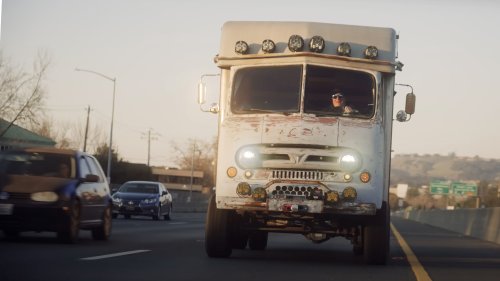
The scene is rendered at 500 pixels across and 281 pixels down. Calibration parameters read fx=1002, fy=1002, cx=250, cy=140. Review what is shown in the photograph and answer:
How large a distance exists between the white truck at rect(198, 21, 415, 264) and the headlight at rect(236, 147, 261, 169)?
0.05ft

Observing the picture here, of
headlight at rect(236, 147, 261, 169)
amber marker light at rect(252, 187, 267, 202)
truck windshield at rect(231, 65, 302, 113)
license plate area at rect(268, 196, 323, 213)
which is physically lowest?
license plate area at rect(268, 196, 323, 213)

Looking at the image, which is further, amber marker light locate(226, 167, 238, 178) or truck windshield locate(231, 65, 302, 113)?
truck windshield locate(231, 65, 302, 113)

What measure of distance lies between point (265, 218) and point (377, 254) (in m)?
1.69

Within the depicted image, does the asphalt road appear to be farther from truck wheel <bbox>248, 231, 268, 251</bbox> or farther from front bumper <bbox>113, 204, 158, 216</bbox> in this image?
front bumper <bbox>113, 204, 158, 216</bbox>

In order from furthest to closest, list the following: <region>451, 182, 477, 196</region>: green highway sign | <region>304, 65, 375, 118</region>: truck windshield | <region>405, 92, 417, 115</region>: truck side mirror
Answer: <region>451, 182, 477, 196</region>: green highway sign, <region>405, 92, 417, 115</region>: truck side mirror, <region>304, 65, 375, 118</region>: truck windshield

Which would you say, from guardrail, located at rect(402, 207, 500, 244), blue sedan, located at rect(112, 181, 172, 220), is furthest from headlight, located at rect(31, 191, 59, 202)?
blue sedan, located at rect(112, 181, 172, 220)

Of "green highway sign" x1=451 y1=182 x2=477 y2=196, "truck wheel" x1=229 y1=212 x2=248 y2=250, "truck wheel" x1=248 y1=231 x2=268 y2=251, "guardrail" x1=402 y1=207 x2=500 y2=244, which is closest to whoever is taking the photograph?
"truck wheel" x1=229 y1=212 x2=248 y2=250

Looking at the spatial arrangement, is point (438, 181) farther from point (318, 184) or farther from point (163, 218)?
point (318, 184)

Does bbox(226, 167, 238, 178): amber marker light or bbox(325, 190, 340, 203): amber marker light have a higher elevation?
bbox(226, 167, 238, 178): amber marker light

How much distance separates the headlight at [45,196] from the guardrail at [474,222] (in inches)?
551

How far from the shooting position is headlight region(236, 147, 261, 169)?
13852 millimetres

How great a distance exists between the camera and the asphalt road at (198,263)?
449 inches

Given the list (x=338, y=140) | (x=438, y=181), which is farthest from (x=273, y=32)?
(x=438, y=181)

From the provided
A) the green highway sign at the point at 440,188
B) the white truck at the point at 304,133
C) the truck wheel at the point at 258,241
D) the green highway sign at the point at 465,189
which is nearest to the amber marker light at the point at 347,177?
the white truck at the point at 304,133
